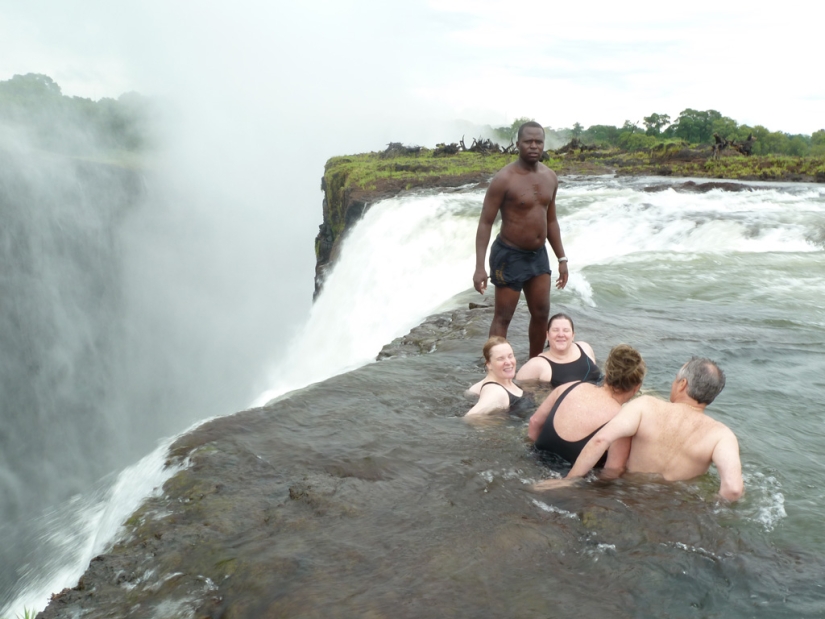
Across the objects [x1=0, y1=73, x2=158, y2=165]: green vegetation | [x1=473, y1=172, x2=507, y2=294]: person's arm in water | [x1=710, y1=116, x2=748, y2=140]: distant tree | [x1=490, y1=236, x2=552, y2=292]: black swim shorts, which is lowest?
[x1=490, y1=236, x2=552, y2=292]: black swim shorts

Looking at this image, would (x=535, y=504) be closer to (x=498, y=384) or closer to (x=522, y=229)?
(x=498, y=384)

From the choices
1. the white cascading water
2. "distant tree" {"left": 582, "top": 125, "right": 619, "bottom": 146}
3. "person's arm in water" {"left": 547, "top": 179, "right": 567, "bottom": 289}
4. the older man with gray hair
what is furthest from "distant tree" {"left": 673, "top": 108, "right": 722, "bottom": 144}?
the older man with gray hair

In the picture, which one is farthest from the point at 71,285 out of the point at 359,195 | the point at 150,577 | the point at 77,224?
the point at 150,577

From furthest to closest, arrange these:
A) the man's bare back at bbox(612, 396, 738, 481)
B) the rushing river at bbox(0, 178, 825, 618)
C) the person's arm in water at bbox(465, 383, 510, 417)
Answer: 1. the person's arm in water at bbox(465, 383, 510, 417)
2. the man's bare back at bbox(612, 396, 738, 481)
3. the rushing river at bbox(0, 178, 825, 618)

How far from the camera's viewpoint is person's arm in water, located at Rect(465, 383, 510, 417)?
16.1ft

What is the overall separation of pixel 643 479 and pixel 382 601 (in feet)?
5.84

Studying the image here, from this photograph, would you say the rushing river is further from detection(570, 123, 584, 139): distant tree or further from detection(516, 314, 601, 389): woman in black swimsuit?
detection(570, 123, 584, 139): distant tree

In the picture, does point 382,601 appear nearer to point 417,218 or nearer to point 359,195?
point 417,218

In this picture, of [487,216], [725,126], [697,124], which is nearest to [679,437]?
[487,216]

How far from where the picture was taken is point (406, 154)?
29828mm

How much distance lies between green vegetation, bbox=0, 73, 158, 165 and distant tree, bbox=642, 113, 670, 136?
5148 cm

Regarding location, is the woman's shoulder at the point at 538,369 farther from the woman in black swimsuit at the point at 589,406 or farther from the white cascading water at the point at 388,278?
the white cascading water at the point at 388,278

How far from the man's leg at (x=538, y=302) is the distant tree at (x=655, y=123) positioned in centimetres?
5813

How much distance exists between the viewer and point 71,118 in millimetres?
81188
